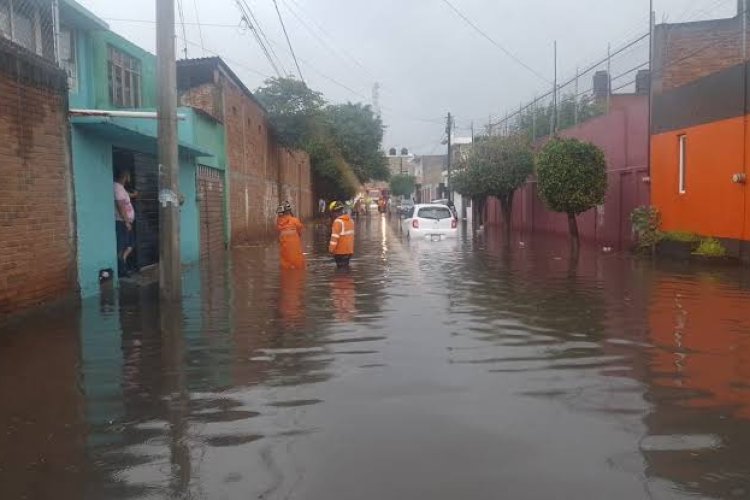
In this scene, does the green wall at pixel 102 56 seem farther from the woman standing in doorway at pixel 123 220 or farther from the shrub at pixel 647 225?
the shrub at pixel 647 225

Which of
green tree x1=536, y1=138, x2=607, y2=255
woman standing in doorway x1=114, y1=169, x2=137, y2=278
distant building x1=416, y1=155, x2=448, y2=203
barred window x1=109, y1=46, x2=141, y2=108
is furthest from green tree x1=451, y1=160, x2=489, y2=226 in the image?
distant building x1=416, y1=155, x2=448, y2=203

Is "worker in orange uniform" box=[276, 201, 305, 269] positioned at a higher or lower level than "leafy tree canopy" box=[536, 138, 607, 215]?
lower

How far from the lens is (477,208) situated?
42094 mm

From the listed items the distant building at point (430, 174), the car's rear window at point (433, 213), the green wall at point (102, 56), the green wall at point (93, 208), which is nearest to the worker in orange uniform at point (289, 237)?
the green wall at point (93, 208)

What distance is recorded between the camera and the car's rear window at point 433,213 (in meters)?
26.9

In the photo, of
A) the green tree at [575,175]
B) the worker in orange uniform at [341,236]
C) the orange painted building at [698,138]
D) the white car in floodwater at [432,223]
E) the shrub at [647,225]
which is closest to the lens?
the worker in orange uniform at [341,236]

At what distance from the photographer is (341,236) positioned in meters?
16.4

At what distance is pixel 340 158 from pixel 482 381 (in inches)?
1896

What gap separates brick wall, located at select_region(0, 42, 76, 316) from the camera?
30.6 ft

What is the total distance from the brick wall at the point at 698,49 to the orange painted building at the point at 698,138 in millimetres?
30

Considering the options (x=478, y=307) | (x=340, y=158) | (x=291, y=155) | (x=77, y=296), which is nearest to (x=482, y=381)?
(x=478, y=307)

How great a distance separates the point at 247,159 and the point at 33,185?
17987 millimetres

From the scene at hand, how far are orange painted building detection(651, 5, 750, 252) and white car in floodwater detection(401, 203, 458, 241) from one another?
7435 mm

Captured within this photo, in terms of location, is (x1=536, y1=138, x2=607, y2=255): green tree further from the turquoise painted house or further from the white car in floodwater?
the turquoise painted house
